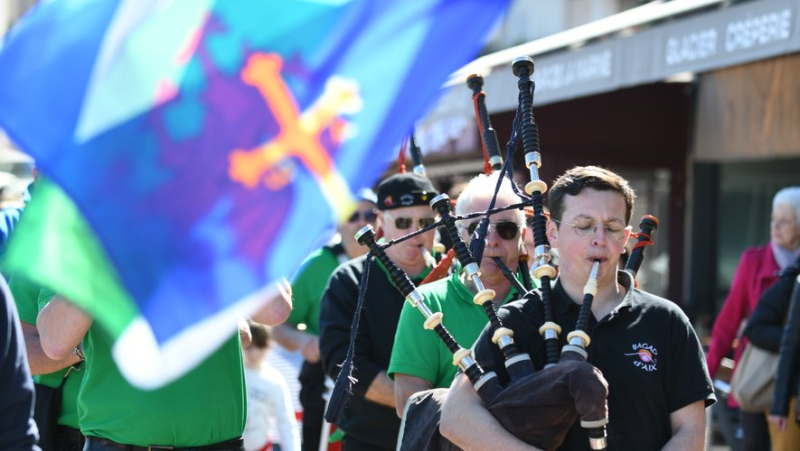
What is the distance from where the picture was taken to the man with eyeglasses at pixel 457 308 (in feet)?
13.8

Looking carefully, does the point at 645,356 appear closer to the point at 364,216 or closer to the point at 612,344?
the point at 612,344

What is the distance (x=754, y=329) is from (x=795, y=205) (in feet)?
2.66

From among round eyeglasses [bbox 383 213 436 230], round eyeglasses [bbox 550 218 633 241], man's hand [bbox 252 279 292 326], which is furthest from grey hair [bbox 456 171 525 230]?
round eyeglasses [bbox 550 218 633 241]

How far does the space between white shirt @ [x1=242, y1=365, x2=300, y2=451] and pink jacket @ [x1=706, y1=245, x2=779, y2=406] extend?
274 cm

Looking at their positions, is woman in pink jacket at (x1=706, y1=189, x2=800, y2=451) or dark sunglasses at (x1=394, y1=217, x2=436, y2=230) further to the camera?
woman in pink jacket at (x1=706, y1=189, x2=800, y2=451)

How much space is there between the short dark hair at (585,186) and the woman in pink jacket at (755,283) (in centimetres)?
390

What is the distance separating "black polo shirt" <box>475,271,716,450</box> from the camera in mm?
3146

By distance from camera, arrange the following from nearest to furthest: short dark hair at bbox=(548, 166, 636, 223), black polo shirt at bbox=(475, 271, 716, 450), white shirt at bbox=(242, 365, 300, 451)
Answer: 1. black polo shirt at bbox=(475, 271, 716, 450)
2. short dark hair at bbox=(548, 166, 636, 223)
3. white shirt at bbox=(242, 365, 300, 451)

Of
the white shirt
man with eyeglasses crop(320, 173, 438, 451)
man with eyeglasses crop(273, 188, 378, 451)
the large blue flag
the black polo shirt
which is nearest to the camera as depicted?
the large blue flag

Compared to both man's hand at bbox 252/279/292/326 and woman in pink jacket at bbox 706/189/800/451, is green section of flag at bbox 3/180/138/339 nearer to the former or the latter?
man's hand at bbox 252/279/292/326

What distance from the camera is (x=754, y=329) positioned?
6.77m

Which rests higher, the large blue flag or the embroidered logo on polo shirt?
the large blue flag

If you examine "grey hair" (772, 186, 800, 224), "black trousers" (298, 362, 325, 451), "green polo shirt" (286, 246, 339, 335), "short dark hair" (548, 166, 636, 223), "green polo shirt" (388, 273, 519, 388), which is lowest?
"black trousers" (298, 362, 325, 451)

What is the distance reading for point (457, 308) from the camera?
14.0 ft
